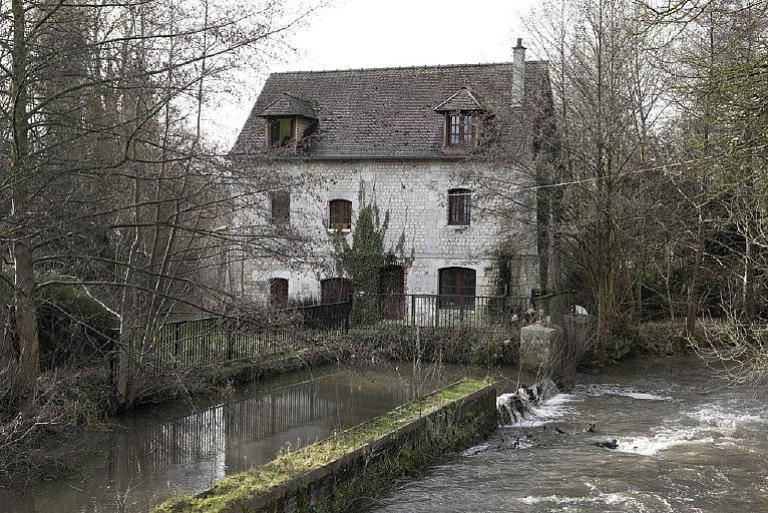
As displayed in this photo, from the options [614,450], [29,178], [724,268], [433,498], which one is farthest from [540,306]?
[29,178]

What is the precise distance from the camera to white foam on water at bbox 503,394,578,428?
13.2 metres

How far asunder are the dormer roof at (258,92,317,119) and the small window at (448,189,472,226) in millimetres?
5390

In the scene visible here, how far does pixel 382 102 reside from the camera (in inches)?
995

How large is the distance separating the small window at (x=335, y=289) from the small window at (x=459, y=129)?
543 centimetres

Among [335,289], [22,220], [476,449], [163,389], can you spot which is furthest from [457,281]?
[22,220]

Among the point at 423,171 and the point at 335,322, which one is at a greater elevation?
the point at 423,171

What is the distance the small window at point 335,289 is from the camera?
77.7 feet

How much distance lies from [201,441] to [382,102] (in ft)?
52.7

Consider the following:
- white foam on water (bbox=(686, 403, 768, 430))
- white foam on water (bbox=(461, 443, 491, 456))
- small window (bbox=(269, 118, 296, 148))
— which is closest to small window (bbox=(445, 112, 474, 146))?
small window (bbox=(269, 118, 296, 148))

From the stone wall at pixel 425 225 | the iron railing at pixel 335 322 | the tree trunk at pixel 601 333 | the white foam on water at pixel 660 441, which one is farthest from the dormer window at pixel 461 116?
the white foam on water at pixel 660 441

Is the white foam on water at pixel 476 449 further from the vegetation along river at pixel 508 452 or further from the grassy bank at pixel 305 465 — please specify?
the grassy bank at pixel 305 465

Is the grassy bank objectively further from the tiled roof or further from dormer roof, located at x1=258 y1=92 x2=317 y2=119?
dormer roof, located at x1=258 y1=92 x2=317 y2=119

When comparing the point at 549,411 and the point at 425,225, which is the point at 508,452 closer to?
the point at 549,411

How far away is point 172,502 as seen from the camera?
6832mm
